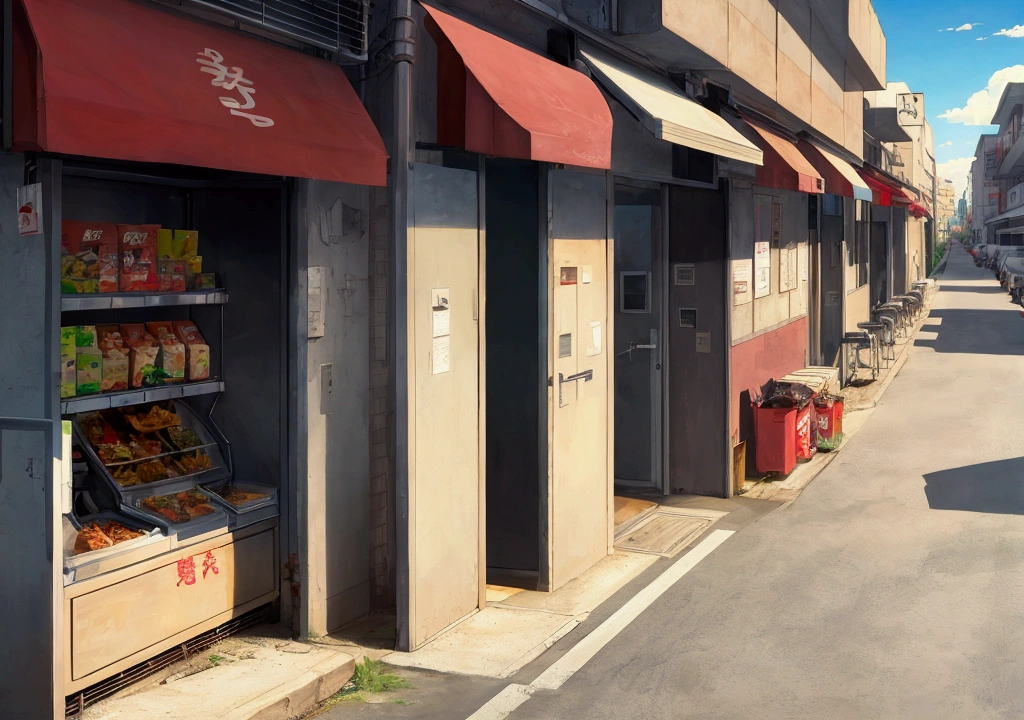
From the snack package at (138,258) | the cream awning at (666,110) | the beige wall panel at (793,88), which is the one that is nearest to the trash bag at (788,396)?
the cream awning at (666,110)

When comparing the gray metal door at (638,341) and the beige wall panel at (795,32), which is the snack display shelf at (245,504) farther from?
the beige wall panel at (795,32)

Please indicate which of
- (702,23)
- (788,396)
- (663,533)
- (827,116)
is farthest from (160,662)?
(827,116)

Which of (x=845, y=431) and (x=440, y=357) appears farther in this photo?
(x=845, y=431)

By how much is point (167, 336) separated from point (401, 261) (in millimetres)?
1399

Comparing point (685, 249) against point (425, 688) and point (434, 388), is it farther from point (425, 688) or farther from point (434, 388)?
point (425, 688)

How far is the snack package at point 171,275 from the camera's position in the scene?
5.96 meters

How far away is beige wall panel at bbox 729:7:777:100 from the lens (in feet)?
34.4

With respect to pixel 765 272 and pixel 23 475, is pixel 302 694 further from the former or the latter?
pixel 765 272

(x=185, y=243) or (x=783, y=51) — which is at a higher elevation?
(x=783, y=51)

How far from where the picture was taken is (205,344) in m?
6.38

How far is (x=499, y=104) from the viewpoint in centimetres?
619

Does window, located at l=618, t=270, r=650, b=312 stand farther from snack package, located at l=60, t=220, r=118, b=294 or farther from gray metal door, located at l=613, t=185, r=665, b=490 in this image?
snack package, located at l=60, t=220, r=118, b=294

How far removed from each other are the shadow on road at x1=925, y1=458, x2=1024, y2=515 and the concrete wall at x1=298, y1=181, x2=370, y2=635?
5976 mm

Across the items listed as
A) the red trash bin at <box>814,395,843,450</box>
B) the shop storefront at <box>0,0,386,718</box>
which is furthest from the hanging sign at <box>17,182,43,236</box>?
the red trash bin at <box>814,395,843,450</box>
